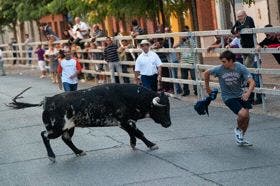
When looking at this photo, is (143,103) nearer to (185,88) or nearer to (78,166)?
(78,166)

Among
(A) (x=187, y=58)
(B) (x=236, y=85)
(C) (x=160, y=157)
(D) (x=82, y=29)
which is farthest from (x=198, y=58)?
(D) (x=82, y=29)

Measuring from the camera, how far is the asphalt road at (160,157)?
10141 millimetres

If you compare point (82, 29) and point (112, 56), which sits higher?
point (82, 29)

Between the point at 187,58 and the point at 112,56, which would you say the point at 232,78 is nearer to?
the point at 187,58

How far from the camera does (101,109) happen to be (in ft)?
41.3

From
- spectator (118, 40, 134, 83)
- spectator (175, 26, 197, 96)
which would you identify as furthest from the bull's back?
spectator (118, 40, 134, 83)

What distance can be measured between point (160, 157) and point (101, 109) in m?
1.38

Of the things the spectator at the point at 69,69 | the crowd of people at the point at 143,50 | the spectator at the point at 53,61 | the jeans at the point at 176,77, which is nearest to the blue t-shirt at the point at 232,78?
the crowd of people at the point at 143,50

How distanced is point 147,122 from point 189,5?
10.2 m

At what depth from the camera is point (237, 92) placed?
12188 millimetres

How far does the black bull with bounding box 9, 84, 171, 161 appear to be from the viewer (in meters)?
12.5

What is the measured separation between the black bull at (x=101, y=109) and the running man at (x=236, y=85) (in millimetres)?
1142

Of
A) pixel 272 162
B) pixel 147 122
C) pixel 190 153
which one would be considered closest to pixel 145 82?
pixel 147 122

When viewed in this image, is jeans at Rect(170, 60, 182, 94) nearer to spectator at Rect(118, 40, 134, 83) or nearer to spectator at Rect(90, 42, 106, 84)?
spectator at Rect(118, 40, 134, 83)
